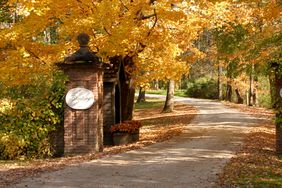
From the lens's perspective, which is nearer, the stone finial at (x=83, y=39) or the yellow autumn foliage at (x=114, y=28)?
the stone finial at (x=83, y=39)

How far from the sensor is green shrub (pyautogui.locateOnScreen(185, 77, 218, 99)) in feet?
163

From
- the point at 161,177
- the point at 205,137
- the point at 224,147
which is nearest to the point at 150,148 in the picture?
the point at 224,147

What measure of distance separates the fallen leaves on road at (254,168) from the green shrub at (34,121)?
5.53 meters

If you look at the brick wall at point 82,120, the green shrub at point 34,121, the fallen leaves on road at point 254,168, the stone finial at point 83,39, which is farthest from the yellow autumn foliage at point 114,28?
the fallen leaves on road at point 254,168

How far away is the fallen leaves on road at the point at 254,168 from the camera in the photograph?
808 cm

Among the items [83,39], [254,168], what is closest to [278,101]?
[254,168]

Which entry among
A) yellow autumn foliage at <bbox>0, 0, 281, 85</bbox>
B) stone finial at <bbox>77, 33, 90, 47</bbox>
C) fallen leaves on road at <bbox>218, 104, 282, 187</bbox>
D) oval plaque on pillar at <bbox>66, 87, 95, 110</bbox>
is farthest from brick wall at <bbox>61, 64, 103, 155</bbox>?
fallen leaves on road at <bbox>218, 104, 282, 187</bbox>

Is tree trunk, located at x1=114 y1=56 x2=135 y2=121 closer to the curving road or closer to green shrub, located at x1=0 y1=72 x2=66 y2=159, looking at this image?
the curving road

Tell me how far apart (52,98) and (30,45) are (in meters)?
2.99

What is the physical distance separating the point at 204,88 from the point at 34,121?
40.0m

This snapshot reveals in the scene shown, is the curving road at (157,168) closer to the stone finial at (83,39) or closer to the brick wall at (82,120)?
the brick wall at (82,120)

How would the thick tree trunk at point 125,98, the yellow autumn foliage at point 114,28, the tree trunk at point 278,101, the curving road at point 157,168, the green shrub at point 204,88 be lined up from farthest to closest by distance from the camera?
the green shrub at point 204,88
the thick tree trunk at point 125,98
the yellow autumn foliage at point 114,28
the tree trunk at point 278,101
the curving road at point 157,168

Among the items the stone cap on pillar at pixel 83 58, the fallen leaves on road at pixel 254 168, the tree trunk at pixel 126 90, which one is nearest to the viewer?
the fallen leaves on road at pixel 254 168

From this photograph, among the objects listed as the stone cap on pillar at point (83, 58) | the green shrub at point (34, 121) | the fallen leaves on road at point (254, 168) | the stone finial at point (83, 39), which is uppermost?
the stone finial at point (83, 39)
